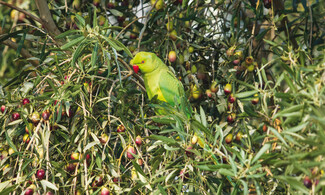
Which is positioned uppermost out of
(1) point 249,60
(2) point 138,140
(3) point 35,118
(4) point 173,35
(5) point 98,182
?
(4) point 173,35

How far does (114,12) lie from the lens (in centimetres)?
206

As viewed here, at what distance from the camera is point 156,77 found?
A: 212 cm

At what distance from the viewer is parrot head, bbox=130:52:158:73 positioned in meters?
1.95

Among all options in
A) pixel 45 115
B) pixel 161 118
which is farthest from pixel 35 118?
pixel 161 118

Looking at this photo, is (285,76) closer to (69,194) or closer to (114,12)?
(69,194)

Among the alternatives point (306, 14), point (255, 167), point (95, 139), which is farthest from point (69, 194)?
point (306, 14)

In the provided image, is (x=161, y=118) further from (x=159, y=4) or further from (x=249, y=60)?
(x=159, y=4)

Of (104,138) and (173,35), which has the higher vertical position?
(173,35)

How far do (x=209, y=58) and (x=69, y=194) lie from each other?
3.31ft

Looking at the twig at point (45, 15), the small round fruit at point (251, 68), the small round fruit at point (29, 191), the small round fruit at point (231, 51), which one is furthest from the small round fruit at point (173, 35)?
the small round fruit at point (29, 191)

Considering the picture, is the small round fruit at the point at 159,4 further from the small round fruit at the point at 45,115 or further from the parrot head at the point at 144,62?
the small round fruit at the point at 45,115

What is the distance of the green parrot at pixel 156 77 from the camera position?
198 centimetres

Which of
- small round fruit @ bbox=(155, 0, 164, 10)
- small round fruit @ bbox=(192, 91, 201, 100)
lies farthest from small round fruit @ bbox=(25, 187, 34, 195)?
small round fruit @ bbox=(155, 0, 164, 10)

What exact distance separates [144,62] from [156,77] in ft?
0.52
